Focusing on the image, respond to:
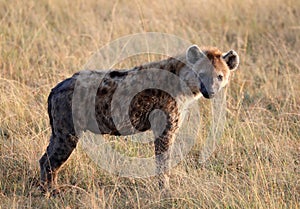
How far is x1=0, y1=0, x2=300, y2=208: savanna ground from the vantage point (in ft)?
17.1

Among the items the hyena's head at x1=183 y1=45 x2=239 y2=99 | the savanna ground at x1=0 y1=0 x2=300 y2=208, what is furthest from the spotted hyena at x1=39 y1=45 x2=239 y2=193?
the savanna ground at x1=0 y1=0 x2=300 y2=208

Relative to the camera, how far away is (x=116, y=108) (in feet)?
17.7

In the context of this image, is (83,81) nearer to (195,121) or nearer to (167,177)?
(167,177)

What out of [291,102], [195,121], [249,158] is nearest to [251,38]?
[291,102]

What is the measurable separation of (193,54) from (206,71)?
0.19 meters

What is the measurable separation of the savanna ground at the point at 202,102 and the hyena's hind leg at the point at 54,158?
0.13m

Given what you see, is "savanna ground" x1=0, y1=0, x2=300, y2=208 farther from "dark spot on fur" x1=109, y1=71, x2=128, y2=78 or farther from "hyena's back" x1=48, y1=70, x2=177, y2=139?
"dark spot on fur" x1=109, y1=71, x2=128, y2=78

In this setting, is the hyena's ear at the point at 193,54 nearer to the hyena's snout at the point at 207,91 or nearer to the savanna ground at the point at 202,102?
the hyena's snout at the point at 207,91

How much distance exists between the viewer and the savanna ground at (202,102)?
521 cm

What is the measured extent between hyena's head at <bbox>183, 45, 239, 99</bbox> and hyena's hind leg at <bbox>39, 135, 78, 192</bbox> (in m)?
1.14

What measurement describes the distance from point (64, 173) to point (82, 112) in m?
0.71

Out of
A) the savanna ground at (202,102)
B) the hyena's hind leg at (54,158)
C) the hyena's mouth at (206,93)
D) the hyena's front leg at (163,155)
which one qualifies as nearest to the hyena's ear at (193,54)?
the hyena's mouth at (206,93)

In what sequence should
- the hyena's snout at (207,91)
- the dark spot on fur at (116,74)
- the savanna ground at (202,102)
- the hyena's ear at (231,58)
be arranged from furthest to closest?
the hyena's ear at (231,58) < the dark spot on fur at (116,74) < the hyena's snout at (207,91) < the savanna ground at (202,102)

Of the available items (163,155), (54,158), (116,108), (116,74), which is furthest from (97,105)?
(163,155)
